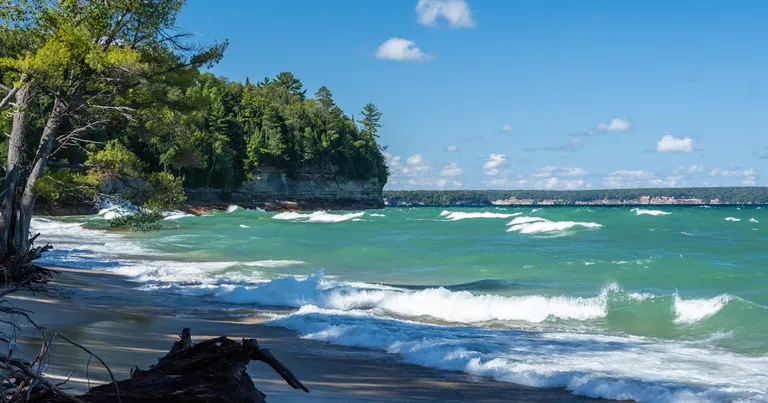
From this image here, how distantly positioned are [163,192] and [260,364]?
304 inches

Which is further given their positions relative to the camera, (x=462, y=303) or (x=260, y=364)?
(x=462, y=303)

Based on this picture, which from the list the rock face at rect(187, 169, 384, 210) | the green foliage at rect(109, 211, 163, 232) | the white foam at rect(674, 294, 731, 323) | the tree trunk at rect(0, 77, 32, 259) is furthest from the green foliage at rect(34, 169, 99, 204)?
the rock face at rect(187, 169, 384, 210)

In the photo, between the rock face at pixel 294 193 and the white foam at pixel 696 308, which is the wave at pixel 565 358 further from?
the rock face at pixel 294 193

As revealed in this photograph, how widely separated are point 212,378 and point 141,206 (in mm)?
11193

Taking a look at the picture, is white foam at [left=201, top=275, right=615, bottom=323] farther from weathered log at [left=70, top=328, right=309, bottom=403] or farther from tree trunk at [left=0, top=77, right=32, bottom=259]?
weathered log at [left=70, top=328, right=309, bottom=403]

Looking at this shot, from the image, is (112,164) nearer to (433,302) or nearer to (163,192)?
(163,192)

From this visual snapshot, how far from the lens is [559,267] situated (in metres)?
21.7

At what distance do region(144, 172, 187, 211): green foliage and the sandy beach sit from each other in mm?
2379

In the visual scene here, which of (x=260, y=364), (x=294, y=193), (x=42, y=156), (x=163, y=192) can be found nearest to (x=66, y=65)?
(x=42, y=156)

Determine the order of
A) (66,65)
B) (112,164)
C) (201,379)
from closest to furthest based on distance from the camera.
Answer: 1. (201,379)
2. (66,65)
3. (112,164)

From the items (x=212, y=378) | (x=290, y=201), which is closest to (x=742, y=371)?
(x=212, y=378)

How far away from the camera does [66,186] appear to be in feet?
41.5

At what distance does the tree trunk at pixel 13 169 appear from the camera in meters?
11.3

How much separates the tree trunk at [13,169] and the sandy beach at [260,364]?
1.17m
